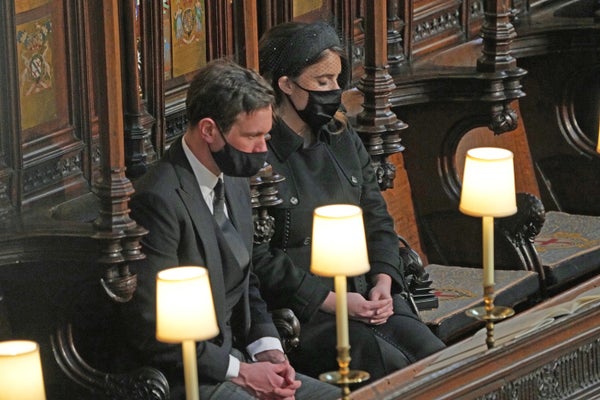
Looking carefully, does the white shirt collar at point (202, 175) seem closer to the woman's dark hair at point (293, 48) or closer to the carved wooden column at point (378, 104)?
the woman's dark hair at point (293, 48)

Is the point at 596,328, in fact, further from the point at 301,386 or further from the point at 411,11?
the point at 411,11

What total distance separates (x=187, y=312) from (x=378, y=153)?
2.31 meters

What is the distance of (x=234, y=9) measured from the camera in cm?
569

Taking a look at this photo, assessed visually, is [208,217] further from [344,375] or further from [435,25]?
[435,25]

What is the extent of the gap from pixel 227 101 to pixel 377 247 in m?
1.08

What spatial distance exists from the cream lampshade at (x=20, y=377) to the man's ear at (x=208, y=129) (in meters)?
1.24

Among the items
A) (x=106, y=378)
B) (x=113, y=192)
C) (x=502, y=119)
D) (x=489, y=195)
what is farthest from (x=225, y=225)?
(x=502, y=119)

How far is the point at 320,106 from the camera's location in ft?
19.0

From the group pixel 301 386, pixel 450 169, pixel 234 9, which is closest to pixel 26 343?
pixel 301 386

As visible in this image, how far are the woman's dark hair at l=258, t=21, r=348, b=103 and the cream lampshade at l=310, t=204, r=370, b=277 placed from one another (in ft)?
4.53

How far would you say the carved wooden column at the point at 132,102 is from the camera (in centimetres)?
564

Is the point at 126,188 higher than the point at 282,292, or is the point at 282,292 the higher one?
the point at 126,188

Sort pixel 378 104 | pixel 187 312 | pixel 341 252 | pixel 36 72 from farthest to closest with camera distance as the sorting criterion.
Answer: pixel 378 104 < pixel 36 72 < pixel 341 252 < pixel 187 312

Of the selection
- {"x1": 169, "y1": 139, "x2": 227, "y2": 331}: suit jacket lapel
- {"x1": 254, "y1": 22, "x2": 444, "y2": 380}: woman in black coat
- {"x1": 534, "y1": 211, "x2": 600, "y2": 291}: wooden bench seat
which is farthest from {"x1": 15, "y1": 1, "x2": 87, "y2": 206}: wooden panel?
{"x1": 534, "y1": 211, "x2": 600, "y2": 291}: wooden bench seat
